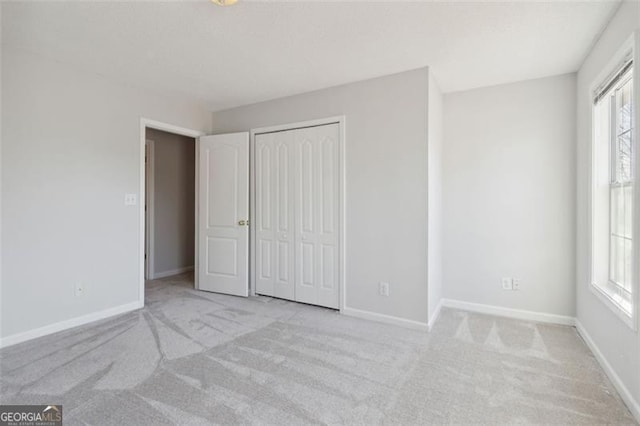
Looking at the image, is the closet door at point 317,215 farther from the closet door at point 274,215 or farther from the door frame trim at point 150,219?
the door frame trim at point 150,219

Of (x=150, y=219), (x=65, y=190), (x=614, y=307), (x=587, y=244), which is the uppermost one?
(x=65, y=190)

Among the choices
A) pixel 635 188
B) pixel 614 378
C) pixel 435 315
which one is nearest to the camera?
pixel 635 188

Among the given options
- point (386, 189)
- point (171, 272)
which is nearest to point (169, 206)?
point (171, 272)

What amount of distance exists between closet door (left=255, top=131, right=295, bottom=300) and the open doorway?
1.48 m

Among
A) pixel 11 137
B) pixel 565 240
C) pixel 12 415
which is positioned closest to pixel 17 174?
pixel 11 137

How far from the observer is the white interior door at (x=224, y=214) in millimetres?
4020

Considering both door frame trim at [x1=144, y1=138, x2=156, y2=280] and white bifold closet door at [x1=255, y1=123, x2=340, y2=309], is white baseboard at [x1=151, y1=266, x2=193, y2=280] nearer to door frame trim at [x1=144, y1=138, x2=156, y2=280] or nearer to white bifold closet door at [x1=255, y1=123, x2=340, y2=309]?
door frame trim at [x1=144, y1=138, x2=156, y2=280]

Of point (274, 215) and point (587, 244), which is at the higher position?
point (274, 215)

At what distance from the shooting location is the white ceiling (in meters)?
2.10

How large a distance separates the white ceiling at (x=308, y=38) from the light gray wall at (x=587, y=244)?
0.15m

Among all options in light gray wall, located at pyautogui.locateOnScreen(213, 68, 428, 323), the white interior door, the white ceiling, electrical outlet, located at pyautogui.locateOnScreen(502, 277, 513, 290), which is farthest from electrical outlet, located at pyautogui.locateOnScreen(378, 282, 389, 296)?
the white ceiling

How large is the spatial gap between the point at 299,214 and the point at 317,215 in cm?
25

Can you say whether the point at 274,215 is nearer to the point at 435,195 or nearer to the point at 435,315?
the point at 435,195

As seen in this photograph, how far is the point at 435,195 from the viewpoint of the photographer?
3326 millimetres
